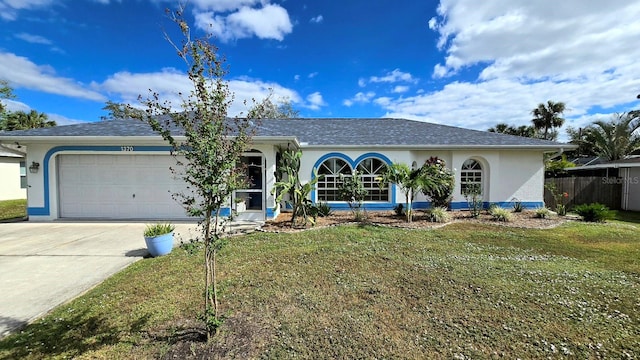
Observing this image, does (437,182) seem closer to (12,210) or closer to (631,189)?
(631,189)

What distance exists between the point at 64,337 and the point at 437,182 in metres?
10.5

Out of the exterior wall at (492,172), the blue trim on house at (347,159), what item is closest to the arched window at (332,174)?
the blue trim on house at (347,159)

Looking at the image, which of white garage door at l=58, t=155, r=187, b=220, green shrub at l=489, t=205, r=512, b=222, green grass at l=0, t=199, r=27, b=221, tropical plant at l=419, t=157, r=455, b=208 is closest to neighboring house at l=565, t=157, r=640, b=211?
green shrub at l=489, t=205, r=512, b=222

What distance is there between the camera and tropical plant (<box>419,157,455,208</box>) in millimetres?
9992

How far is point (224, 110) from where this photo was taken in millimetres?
3143

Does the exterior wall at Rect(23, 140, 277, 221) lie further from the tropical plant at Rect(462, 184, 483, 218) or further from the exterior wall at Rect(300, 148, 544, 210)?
the tropical plant at Rect(462, 184, 483, 218)

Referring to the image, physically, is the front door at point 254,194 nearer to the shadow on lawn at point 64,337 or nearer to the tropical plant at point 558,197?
the shadow on lawn at point 64,337

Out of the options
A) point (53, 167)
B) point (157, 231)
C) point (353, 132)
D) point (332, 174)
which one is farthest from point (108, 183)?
point (353, 132)

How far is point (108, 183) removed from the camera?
425 inches

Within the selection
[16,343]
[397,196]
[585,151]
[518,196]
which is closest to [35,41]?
[16,343]

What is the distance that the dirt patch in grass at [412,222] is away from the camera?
948cm

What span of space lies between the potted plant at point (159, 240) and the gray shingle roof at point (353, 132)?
4.99 m

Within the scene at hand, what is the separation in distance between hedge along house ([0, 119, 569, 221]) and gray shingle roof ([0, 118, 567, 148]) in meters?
0.05

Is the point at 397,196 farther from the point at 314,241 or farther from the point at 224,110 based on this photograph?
the point at 224,110
